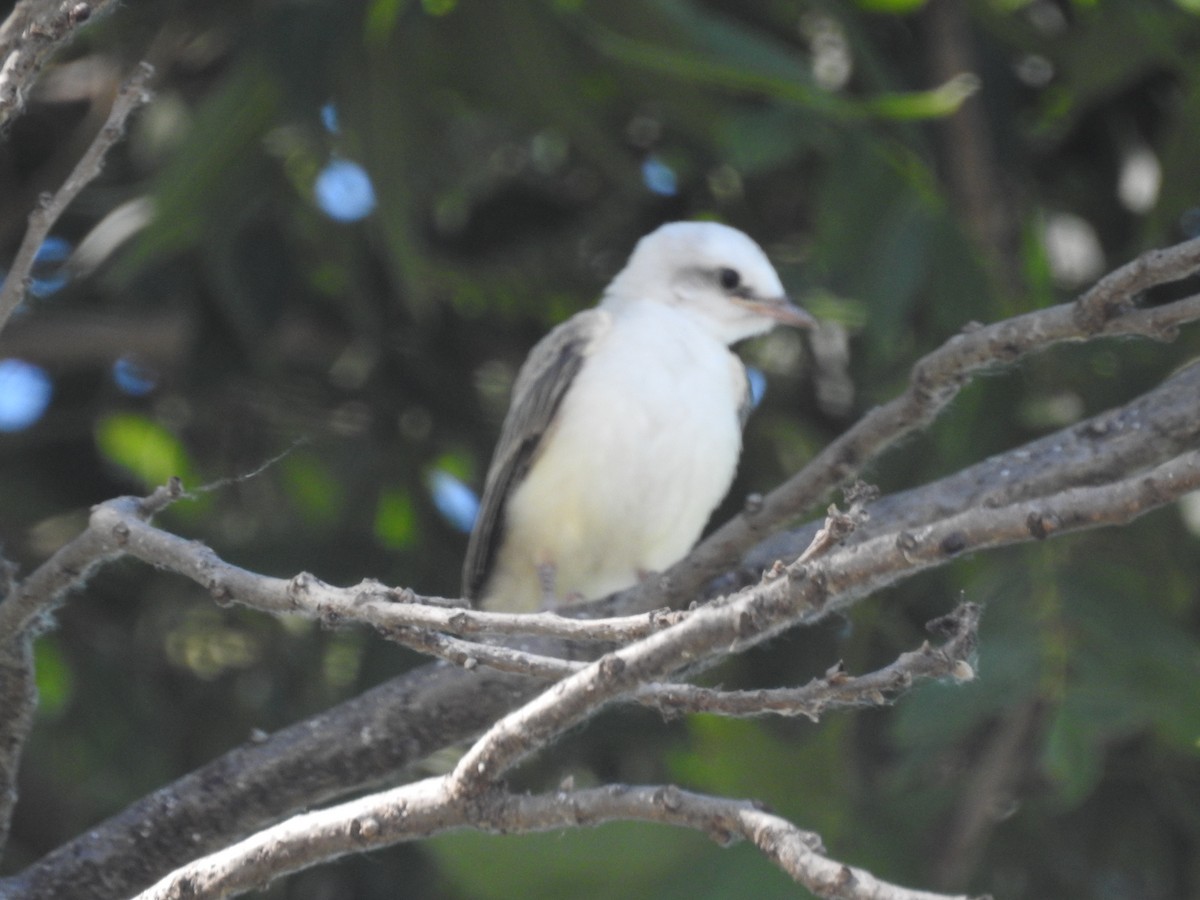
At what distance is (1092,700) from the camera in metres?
4.66

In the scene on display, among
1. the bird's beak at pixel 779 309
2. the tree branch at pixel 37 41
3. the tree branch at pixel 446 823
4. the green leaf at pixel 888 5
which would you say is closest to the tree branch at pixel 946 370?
the tree branch at pixel 446 823

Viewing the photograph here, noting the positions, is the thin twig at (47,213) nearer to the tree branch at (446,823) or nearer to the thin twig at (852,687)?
the tree branch at (446,823)

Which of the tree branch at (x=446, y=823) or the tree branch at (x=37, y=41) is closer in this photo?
the tree branch at (x=446, y=823)

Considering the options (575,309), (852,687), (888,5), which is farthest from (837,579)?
(575,309)

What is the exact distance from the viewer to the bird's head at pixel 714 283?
603 cm

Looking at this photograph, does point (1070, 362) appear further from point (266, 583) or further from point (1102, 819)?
point (266, 583)

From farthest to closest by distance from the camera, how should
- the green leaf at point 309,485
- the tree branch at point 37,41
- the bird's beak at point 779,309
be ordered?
the green leaf at point 309,485, the bird's beak at point 779,309, the tree branch at point 37,41

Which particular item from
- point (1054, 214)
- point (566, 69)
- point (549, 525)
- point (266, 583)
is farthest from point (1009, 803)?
point (266, 583)

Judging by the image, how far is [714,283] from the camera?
6.12m

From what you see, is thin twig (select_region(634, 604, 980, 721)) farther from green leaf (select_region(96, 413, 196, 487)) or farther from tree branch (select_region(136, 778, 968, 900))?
green leaf (select_region(96, 413, 196, 487))

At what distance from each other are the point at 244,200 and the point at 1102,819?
12.4 feet

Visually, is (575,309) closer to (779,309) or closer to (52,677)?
(779,309)

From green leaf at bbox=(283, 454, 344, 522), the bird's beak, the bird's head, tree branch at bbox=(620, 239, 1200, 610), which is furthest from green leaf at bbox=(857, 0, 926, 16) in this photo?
tree branch at bbox=(620, 239, 1200, 610)

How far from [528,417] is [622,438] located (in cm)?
34
